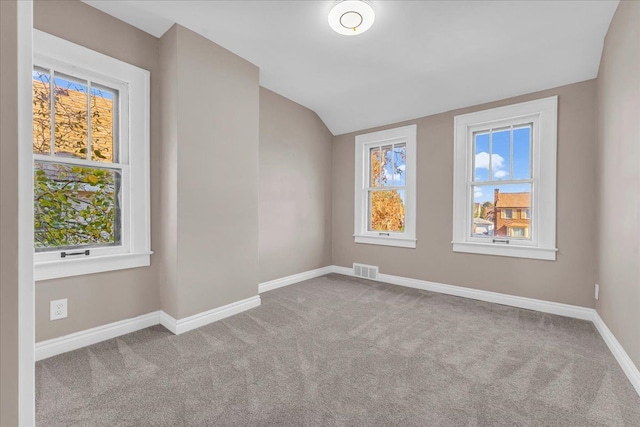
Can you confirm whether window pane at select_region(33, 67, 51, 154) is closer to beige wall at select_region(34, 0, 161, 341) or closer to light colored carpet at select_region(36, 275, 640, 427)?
beige wall at select_region(34, 0, 161, 341)

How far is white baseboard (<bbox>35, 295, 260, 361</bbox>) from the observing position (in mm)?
2047

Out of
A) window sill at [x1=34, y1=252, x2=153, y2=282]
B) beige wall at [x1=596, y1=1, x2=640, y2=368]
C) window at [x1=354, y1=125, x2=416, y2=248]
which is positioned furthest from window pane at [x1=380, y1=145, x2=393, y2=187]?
window sill at [x1=34, y1=252, x2=153, y2=282]

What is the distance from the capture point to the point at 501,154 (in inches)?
130

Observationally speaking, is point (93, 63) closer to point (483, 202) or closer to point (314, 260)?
point (314, 260)

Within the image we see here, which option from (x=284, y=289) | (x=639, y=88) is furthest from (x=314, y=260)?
(x=639, y=88)

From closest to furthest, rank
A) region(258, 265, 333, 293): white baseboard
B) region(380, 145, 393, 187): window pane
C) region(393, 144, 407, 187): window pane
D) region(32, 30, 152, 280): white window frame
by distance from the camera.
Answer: region(32, 30, 152, 280): white window frame
region(258, 265, 333, 293): white baseboard
region(393, 144, 407, 187): window pane
region(380, 145, 393, 187): window pane

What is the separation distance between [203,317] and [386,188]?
2.88m

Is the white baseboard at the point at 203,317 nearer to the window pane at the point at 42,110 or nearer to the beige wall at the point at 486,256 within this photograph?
the window pane at the point at 42,110

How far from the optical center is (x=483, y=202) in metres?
3.42

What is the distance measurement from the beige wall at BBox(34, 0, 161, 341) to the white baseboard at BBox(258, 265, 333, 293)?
4.21ft

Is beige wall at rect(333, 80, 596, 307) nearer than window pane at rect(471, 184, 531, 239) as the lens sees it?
Yes

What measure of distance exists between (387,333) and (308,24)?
2.68 m

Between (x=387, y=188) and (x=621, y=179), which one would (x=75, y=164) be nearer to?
(x=387, y=188)
